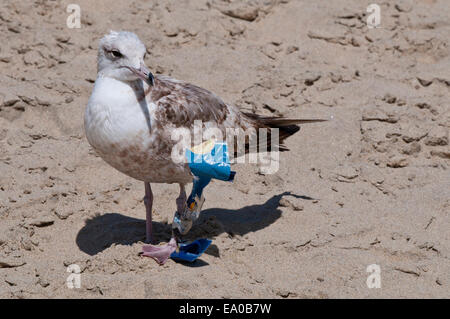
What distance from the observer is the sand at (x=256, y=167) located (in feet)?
17.7

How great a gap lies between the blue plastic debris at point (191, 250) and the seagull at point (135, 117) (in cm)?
7

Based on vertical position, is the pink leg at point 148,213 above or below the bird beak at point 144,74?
below

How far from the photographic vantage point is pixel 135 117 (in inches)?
215

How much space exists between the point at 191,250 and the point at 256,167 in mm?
1678

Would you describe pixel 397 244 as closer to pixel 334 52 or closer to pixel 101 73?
pixel 101 73

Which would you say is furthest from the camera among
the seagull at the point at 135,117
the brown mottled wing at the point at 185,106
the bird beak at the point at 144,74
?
the brown mottled wing at the point at 185,106

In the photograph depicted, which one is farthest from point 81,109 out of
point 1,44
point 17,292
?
point 17,292

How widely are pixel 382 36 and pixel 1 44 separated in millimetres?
4296

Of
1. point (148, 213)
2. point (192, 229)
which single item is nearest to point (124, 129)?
point (148, 213)

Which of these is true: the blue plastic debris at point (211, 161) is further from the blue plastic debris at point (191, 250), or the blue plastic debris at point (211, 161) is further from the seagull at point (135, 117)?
the blue plastic debris at point (191, 250)

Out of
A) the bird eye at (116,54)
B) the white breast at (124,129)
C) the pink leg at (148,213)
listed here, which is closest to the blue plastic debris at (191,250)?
the pink leg at (148,213)

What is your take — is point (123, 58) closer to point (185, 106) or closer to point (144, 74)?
point (144, 74)

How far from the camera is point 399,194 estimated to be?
657 centimetres
